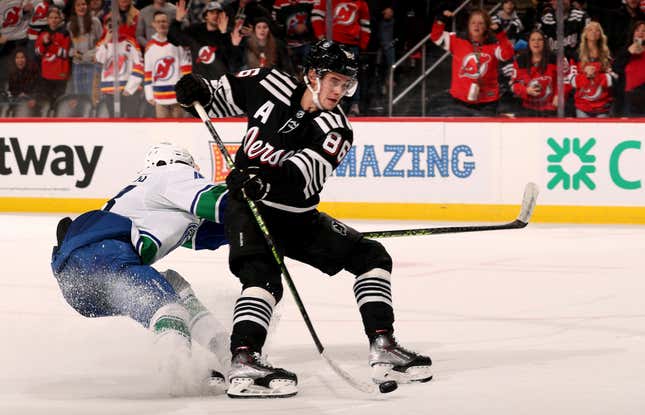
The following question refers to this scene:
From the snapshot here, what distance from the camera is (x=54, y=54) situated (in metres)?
9.97

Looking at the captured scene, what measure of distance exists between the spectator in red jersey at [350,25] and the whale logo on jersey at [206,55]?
2.59 ft

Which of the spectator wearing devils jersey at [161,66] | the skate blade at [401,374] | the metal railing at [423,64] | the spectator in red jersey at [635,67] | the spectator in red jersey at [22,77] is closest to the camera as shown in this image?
the skate blade at [401,374]

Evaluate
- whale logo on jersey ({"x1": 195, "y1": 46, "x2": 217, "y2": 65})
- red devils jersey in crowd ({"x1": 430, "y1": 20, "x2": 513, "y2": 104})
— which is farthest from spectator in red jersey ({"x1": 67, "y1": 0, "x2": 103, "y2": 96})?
red devils jersey in crowd ({"x1": 430, "y1": 20, "x2": 513, "y2": 104})

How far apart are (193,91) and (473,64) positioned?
538 cm

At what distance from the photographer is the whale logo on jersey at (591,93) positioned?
8984 mm

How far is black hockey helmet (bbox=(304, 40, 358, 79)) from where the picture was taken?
3742 millimetres

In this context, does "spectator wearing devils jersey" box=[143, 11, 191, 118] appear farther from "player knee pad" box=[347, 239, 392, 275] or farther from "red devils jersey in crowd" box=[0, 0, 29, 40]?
"player knee pad" box=[347, 239, 392, 275]

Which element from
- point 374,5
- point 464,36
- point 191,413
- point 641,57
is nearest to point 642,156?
point 641,57

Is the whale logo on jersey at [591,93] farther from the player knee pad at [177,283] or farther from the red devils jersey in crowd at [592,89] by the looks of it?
the player knee pad at [177,283]

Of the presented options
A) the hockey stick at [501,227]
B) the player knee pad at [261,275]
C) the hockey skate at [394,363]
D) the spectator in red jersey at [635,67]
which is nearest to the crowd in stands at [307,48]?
the spectator in red jersey at [635,67]

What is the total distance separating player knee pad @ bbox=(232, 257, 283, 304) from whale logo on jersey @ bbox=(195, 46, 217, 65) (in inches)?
237

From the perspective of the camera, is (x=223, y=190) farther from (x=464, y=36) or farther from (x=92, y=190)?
(x=92, y=190)

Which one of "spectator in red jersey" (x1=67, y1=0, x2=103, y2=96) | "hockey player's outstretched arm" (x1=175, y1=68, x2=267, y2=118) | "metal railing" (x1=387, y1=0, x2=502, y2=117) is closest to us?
"hockey player's outstretched arm" (x1=175, y1=68, x2=267, y2=118)

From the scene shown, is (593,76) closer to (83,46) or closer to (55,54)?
(83,46)
